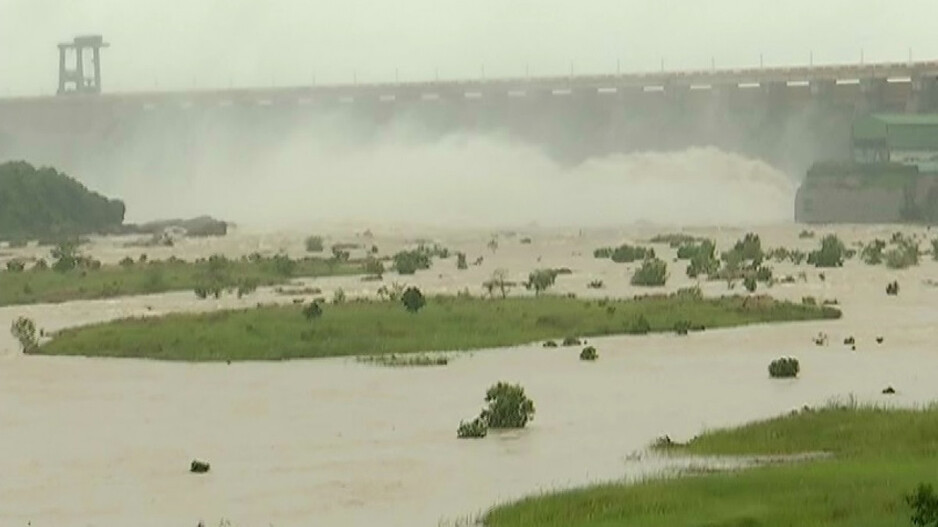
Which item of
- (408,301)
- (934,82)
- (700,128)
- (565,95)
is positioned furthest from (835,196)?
(408,301)

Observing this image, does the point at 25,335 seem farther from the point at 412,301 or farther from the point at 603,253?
the point at 603,253

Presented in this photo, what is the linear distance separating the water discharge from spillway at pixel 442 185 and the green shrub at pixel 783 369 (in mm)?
62877

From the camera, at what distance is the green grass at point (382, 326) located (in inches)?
1318

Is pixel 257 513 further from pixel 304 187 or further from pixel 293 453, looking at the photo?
pixel 304 187

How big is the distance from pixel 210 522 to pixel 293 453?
14.8 feet

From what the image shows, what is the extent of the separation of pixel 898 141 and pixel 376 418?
64.9 metres

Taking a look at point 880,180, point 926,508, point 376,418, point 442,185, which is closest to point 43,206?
point 442,185

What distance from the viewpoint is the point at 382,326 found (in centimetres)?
3494

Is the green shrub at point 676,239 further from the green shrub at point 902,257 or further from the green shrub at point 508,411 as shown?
the green shrub at point 508,411

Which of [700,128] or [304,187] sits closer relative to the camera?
[700,128]

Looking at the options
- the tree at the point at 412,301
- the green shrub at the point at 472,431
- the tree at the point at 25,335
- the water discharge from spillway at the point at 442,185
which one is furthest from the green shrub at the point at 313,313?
the water discharge from spillway at the point at 442,185

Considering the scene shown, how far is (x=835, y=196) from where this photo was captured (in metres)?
86.0

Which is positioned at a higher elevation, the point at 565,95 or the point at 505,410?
the point at 565,95

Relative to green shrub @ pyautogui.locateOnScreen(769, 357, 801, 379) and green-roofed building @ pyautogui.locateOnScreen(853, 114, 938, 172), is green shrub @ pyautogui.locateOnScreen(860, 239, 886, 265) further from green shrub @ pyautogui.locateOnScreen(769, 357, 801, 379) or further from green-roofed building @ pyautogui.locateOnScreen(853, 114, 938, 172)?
green-roofed building @ pyautogui.locateOnScreen(853, 114, 938, 172)
